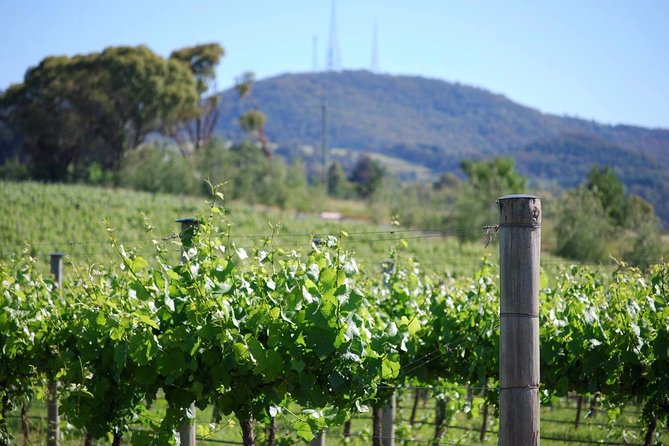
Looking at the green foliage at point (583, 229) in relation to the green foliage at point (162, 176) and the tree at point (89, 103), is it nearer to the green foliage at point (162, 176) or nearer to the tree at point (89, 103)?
the green foliage at point (162, 176)

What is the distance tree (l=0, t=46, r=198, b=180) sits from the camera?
46844mm

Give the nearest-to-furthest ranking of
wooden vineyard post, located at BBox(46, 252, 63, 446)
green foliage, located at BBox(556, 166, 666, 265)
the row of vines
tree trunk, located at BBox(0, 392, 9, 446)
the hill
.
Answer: the row of vines, tree trunk, located at BBox(0, 392, 9, 446), wooden vineyard post, located at BBox(46, 252, 63, 446), green foliage, located at BBox(556, 166, 666, 265), the hill

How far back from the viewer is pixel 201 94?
5697 centimetres

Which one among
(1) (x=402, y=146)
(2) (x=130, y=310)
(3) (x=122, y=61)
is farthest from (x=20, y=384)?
(1) (x=402, y=146)

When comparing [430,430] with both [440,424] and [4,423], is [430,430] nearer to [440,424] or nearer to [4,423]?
[440,424]

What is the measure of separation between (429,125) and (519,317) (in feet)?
576

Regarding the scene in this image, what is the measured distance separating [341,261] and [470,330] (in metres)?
1.51

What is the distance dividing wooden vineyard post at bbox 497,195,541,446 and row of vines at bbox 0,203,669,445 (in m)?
0.79

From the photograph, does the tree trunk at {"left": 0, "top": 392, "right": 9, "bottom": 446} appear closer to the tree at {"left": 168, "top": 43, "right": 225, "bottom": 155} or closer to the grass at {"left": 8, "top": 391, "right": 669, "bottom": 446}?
the grass at {"left": 8, "top": 391, "right": 669, "bottom": 446}

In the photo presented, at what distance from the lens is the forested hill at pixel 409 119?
153375 millimetres

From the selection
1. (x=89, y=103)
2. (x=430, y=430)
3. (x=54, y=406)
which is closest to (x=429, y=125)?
(x=89, y=103)

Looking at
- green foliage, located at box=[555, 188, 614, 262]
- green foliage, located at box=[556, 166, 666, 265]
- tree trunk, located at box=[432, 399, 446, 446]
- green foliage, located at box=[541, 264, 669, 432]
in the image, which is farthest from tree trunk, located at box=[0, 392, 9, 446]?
green foliage, located at box=[555, 188, 614, 262]

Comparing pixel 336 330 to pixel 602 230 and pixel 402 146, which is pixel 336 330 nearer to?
pixel 602 230

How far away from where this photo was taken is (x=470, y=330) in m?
5.25
